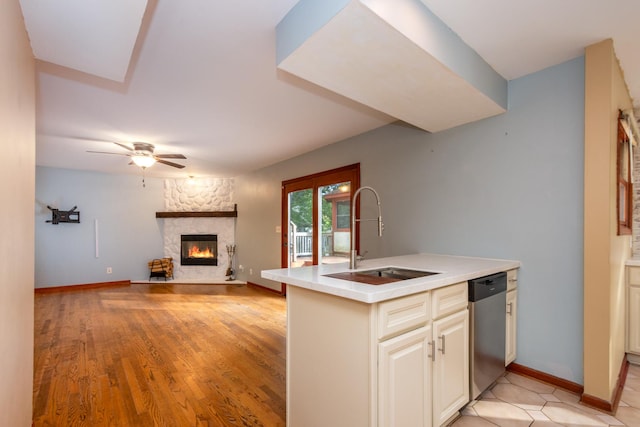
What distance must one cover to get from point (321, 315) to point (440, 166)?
2123 millimetres

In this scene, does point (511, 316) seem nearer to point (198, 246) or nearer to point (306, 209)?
point (306, 209)

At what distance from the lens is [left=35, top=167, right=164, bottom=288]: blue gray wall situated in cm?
570

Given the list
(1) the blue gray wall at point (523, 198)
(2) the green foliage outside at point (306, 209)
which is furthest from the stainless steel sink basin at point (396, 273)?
(2) the green foliage outside at point (306, 209)

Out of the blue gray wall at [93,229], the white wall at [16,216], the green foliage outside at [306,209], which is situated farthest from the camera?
the blue gray wall at [93,229]

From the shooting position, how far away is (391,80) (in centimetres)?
196

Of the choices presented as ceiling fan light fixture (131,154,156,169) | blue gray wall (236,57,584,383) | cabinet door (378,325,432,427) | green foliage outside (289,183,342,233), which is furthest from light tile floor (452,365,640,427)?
ceiling fan light fixture (131,154,156,169)

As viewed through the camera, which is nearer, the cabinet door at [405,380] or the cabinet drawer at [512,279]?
the cabinet door at [405,380]

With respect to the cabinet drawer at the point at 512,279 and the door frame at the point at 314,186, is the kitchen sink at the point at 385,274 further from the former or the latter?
the door frame at the point at 314,186

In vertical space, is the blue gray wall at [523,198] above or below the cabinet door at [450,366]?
above

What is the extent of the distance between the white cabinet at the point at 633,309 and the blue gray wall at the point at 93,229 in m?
7.73

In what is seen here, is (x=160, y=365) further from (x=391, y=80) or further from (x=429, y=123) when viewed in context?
(x=429, y=123)

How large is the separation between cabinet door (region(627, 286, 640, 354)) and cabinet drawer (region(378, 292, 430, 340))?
7.45 feet

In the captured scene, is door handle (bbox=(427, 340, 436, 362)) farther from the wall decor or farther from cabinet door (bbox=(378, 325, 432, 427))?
the wall decor

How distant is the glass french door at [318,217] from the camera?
4.17m
